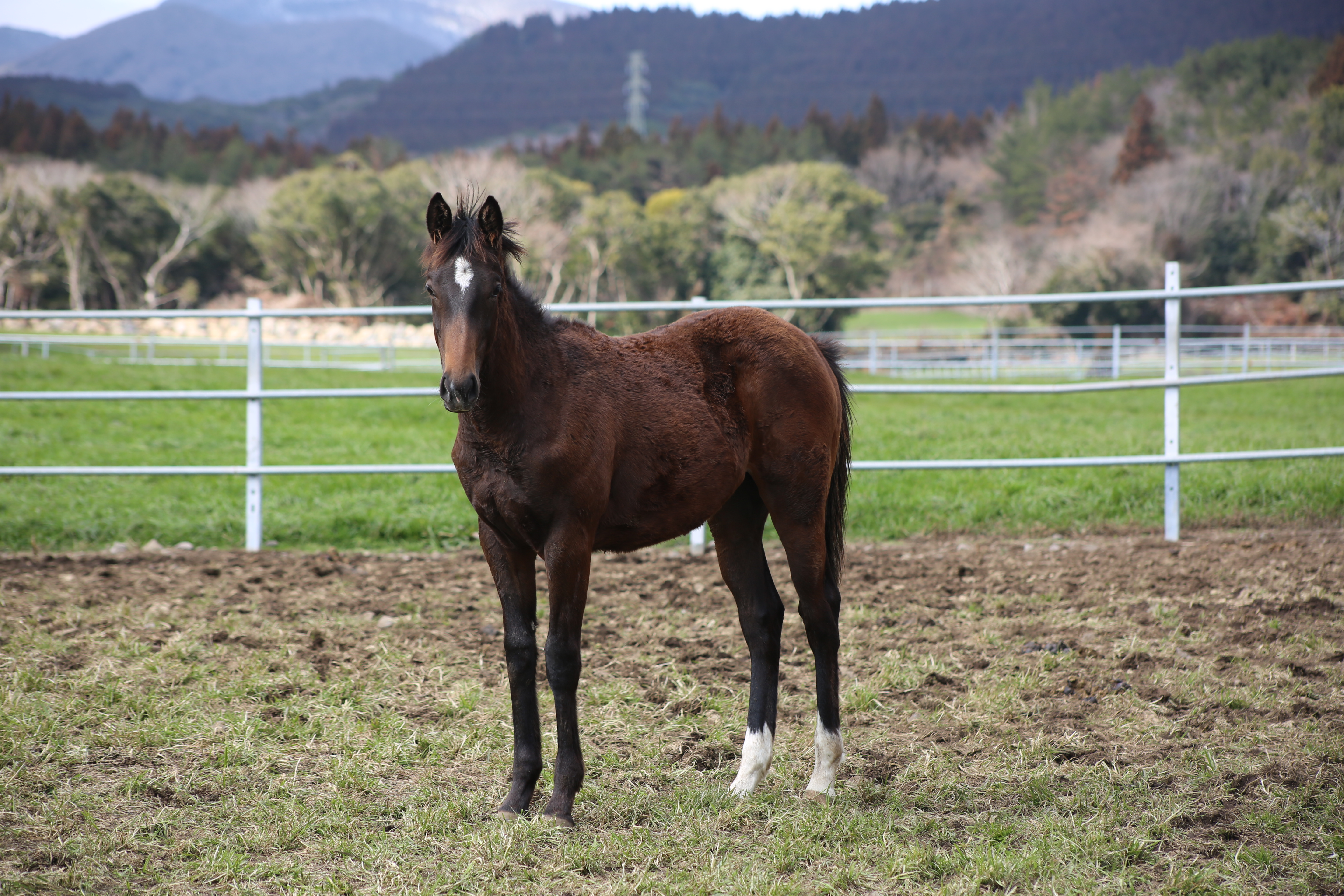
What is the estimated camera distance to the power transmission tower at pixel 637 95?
439 feet

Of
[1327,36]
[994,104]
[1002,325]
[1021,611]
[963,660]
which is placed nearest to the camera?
[963,660]

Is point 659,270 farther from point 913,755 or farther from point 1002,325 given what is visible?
point 913,755

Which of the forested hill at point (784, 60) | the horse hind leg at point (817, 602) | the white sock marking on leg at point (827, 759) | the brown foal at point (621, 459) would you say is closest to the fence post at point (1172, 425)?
the brown foal at point (621, 459)

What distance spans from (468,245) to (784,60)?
17675 centimetres

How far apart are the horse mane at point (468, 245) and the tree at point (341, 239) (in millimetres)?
45433

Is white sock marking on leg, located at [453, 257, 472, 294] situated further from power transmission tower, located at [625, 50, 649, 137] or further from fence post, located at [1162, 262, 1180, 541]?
power transmission tower, located at [625, 50, 649, 137]

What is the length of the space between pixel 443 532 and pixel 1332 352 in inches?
1016

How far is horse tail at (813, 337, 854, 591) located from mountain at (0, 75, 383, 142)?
3976 inches

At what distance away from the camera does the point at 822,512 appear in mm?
3154

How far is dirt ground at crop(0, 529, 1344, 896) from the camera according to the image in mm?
2844

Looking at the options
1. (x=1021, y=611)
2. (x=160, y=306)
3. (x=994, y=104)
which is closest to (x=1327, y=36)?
(x=994, y=104)

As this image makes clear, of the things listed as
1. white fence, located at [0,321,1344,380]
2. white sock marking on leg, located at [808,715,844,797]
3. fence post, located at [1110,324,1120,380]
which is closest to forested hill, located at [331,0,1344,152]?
white fence, located at [0,321,1344,380]

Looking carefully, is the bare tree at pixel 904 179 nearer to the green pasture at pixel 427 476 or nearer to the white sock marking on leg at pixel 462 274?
the green pasture at pixel 427 476

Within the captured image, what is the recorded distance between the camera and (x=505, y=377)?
8.86ft
